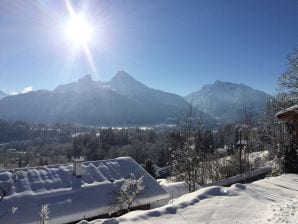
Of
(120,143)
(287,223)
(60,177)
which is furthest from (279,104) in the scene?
(120,143)

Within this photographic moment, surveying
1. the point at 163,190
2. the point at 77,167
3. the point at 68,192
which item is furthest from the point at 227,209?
the point at 77,167

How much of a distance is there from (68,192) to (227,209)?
10517 millimetres

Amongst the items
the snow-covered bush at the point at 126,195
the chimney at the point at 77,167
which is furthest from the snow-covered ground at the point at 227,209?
the chimney at the point at 77,167

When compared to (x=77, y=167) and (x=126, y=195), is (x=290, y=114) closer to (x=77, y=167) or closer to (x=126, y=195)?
(x=126, y=195)

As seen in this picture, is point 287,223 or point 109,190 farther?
point 109,190

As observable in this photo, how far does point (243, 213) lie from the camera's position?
9445 millimetres

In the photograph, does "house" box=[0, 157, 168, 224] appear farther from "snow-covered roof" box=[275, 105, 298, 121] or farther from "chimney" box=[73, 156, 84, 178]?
"snow-covered roof" box=[275, 105, 298, 121]

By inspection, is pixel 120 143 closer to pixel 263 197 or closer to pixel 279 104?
pixel 279 104

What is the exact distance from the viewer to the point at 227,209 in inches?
383

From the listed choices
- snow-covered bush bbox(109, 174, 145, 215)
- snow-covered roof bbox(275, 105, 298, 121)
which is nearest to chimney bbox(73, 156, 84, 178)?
snow-covered bush bbox(109, 174, 145, 215)

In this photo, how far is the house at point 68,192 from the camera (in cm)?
1598

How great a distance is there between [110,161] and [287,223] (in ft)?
50.5

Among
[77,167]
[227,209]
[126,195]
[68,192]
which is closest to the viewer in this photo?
[227,209]

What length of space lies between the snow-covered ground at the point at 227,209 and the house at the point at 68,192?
7.77 meters
